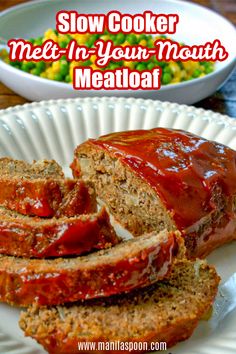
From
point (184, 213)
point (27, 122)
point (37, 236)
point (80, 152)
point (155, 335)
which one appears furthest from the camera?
point (27, 122)

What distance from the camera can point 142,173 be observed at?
13.6 ft

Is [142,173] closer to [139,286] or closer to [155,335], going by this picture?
[139,286]

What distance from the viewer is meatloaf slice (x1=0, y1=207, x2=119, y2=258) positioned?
3617 millimetres

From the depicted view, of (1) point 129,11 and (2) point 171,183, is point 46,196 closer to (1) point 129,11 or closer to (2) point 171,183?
(2) point 171,183

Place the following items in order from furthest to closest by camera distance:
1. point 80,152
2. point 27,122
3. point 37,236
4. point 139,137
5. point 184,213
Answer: point 27,122
point 80,152
point 139,137
point 184,213
point 37,236

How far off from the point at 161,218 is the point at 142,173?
390 millimetres

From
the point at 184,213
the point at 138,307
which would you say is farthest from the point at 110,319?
the point at 184,213

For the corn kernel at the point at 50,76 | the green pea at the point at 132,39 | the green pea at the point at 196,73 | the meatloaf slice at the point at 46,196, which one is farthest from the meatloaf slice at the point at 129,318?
the green pea at the point at 132,39

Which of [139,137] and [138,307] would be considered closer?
[138,307]

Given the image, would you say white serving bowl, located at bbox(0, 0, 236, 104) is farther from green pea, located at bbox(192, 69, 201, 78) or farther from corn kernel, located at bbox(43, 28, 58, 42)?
corn kernel, located at bbox(43, 28, 58, 42)

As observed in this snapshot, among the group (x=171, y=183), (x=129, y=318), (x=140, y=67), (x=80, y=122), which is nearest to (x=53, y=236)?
(x=129, y=318)

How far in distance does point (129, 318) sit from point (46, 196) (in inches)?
47.6

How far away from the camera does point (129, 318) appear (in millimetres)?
3363

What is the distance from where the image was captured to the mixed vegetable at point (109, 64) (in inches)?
272
